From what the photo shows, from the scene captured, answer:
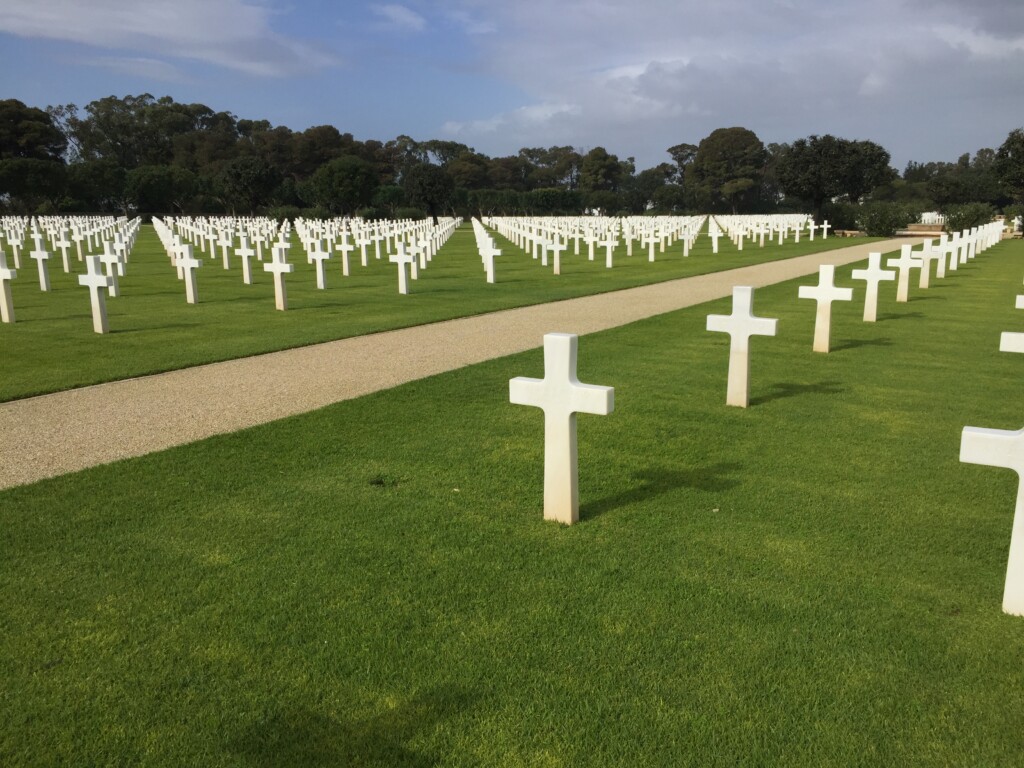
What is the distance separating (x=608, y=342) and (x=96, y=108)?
110358 mm

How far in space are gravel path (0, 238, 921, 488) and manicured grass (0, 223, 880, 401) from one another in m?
0.57

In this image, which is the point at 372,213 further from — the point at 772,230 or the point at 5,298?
the point at 5,298

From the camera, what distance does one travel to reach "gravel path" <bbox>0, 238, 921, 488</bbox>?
5.73 metres

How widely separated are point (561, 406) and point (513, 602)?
106 cm

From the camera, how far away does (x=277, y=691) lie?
2822 millimetres

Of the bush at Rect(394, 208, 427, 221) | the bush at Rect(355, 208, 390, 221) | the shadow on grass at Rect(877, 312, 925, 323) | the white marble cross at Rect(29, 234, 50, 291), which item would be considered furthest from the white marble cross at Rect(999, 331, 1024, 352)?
the bush at Rect(394, 208, 427, 221)

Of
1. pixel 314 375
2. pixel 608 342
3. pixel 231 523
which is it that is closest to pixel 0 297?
pixel 314 375

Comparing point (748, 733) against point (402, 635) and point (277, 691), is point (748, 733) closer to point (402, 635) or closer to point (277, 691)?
point (402, 635)

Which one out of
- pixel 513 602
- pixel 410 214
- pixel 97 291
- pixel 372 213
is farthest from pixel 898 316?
pixel 372 213

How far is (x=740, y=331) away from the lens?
21.9ft

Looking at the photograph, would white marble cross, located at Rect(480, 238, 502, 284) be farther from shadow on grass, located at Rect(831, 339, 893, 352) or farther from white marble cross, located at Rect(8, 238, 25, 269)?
white marble cross, located at Rect(8, 238, 25, 269)

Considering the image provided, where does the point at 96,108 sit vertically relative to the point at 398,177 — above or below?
above

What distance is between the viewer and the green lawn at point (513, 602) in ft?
8.55

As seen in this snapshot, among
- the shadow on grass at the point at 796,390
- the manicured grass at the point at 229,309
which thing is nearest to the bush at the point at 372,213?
the manicured grass at the point at 229,309
